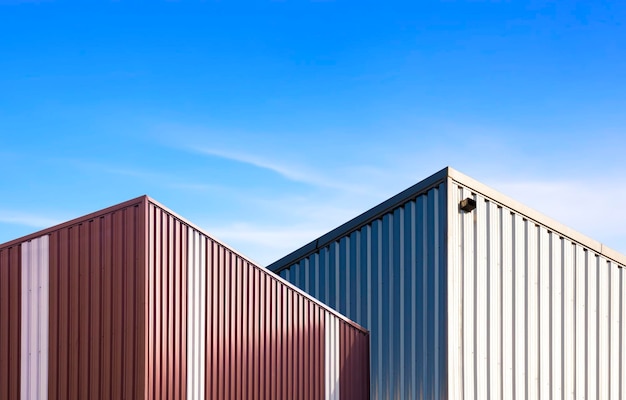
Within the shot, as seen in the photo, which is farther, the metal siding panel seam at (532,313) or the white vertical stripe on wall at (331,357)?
the metal siding panel seam at (532,313)

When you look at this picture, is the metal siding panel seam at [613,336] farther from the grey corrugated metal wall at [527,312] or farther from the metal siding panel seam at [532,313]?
the metal siding panel seam at [532,313]

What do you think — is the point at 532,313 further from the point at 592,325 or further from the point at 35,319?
the point at 35,319

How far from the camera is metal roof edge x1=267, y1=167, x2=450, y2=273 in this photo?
1327 centimetres

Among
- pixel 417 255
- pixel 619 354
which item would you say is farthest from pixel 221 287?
pixel 619 354

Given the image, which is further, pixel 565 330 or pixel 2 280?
pixel 565 330

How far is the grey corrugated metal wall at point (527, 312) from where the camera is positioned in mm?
12953

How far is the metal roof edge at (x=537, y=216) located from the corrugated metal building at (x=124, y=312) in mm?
4611

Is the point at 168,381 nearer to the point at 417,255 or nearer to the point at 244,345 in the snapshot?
the point at 244,345

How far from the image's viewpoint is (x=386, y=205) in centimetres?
1394

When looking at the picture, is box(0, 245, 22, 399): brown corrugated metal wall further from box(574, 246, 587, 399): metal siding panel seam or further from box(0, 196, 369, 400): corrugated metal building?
box(574, 246, 587, 399): metal siding panel seam

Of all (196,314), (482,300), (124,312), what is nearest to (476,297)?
(482,300)

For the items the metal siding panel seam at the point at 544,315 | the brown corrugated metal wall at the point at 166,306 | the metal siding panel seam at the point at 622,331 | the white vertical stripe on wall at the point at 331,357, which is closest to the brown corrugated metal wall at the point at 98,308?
the brown corrugated metal wall at the point at 166,306

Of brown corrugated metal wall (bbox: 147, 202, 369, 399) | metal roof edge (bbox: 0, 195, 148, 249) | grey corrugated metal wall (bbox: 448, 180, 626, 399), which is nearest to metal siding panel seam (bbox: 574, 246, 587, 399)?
grey corrugated metal wall (bbox: 448, 180, 626, 399)

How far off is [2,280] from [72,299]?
1.18 metres
